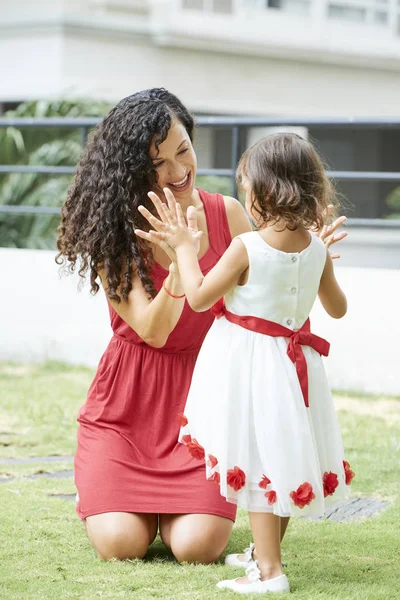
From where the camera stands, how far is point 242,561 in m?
3.71

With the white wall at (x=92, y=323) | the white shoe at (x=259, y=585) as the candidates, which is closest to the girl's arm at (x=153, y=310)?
the white shoe at (x=259, y=585)

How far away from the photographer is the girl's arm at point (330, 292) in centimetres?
362

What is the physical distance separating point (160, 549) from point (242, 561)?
1.29 ft

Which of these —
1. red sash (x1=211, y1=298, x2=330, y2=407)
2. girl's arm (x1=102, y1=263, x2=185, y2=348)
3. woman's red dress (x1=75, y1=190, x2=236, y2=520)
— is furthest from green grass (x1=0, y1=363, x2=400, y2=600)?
girl's arm (x1=102, y1=263, x2=185, y2=348)

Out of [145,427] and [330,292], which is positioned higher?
[330,292]

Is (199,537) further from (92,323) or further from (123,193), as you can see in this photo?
(92,323)

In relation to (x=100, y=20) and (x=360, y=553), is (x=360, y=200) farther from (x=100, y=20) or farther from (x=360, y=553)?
(x=360, y=553)

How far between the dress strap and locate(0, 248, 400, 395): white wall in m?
2.81

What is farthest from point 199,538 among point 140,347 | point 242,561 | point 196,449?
point 140,347

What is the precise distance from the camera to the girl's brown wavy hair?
3355 mm

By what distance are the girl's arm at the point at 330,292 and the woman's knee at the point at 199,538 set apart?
0.80 meters

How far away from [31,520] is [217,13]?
12.3m

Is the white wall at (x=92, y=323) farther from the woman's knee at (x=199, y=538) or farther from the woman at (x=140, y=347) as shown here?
the woman's knee at (x=199, y=538)

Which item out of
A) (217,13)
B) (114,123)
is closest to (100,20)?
(217,13)
